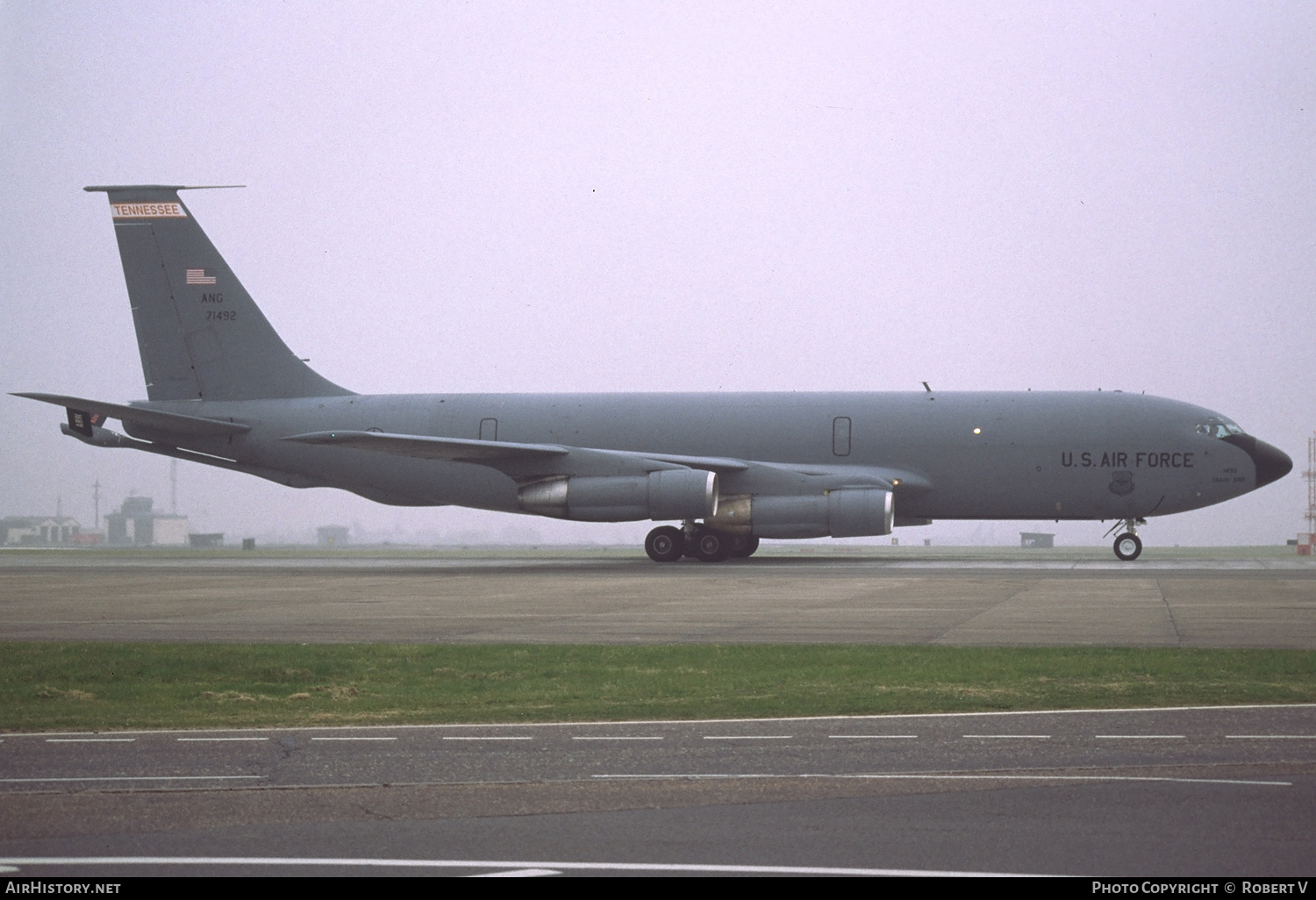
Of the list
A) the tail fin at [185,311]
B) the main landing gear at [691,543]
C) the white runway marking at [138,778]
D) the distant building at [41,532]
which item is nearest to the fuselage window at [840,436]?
the main landing gear at [691,543]

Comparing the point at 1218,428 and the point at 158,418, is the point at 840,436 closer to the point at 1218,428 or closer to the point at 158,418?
the point at 1218,428

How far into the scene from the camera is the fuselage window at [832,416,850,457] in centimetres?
Answer: 3709

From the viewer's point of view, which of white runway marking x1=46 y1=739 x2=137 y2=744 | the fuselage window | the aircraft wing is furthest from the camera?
the fuselage window

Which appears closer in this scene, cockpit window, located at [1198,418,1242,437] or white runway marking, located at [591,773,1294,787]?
white runway marking, located at [591,773,1294,787]

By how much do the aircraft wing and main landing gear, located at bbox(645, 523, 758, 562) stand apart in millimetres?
2092

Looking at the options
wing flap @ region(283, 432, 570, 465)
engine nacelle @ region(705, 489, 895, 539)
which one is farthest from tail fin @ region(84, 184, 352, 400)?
engine nacelle @ region(705, 489, 895, 539)

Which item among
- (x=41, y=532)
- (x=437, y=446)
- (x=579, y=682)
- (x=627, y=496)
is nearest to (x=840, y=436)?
(x=627, y=496)

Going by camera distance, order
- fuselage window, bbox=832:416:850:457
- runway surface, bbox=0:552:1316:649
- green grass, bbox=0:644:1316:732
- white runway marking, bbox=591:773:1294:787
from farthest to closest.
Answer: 1. fuselage window, bbox=832:416:850:457
2. runway surface, bbox=0:552:1316:649
3. green grass, bbox=0:644:1316:732
4. white runway marking, bbox=591:773:1294:787

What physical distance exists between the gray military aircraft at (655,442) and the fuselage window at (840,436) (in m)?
0.03

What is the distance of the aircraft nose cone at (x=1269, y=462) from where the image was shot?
118 ft

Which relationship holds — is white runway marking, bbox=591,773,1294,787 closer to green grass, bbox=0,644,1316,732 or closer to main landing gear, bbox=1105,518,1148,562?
green grass, bbox=0,644,1316,732

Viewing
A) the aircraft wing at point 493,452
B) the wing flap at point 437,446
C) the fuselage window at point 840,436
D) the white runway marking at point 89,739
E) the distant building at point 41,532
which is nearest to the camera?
the white runway marking at point 89,739

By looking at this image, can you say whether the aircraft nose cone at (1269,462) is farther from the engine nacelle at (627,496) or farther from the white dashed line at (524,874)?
the white dashed line at (524,874)
